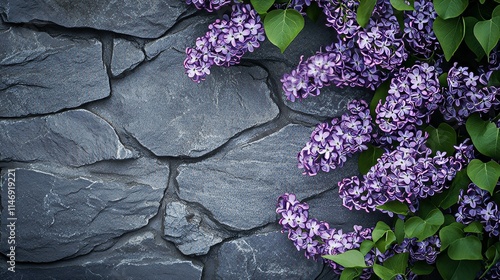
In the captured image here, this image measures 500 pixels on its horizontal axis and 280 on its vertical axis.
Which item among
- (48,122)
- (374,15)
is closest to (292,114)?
(374,15)

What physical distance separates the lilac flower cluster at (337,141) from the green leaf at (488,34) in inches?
14.0

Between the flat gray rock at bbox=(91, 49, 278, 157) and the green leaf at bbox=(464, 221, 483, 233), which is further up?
the flat gray rock at bbox=(91, 49, 278, 157)

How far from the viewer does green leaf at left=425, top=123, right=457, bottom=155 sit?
1793 mm

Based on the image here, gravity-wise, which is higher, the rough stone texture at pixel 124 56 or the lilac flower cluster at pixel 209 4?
the lilac flower cluster at pixel 209 4

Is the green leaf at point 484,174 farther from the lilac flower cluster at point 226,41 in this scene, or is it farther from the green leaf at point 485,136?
the lilac flower cluster at point 226,41

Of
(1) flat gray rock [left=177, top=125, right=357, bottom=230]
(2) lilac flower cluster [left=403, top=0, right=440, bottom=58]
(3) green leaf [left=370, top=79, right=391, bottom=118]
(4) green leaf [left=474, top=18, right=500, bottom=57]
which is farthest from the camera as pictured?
(1) flat gray rock [left=177, top=125, right=357, bottom=230]

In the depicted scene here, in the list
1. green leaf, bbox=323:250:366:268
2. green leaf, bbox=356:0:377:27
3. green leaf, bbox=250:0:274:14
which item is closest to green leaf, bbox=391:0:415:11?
green leaf, bbox=356:0:377:27

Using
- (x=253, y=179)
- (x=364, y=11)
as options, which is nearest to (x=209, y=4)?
(x=364, y=11)

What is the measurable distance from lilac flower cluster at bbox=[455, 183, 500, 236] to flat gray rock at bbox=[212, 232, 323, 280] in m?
0.45

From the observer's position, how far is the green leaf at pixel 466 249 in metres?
1.74

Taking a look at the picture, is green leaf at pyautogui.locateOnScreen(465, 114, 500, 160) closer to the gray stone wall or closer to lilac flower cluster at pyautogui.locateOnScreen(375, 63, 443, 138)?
lilac flower cluster at pyautogui.locateOnScreen(375, 63, 443, 138)

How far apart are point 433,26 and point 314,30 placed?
0.33 metres

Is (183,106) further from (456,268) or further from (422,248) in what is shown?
(456,268)

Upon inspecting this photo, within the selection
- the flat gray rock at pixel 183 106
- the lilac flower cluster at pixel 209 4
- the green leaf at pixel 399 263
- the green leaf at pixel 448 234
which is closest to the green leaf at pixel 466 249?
the green leaf at pixel 448 234
